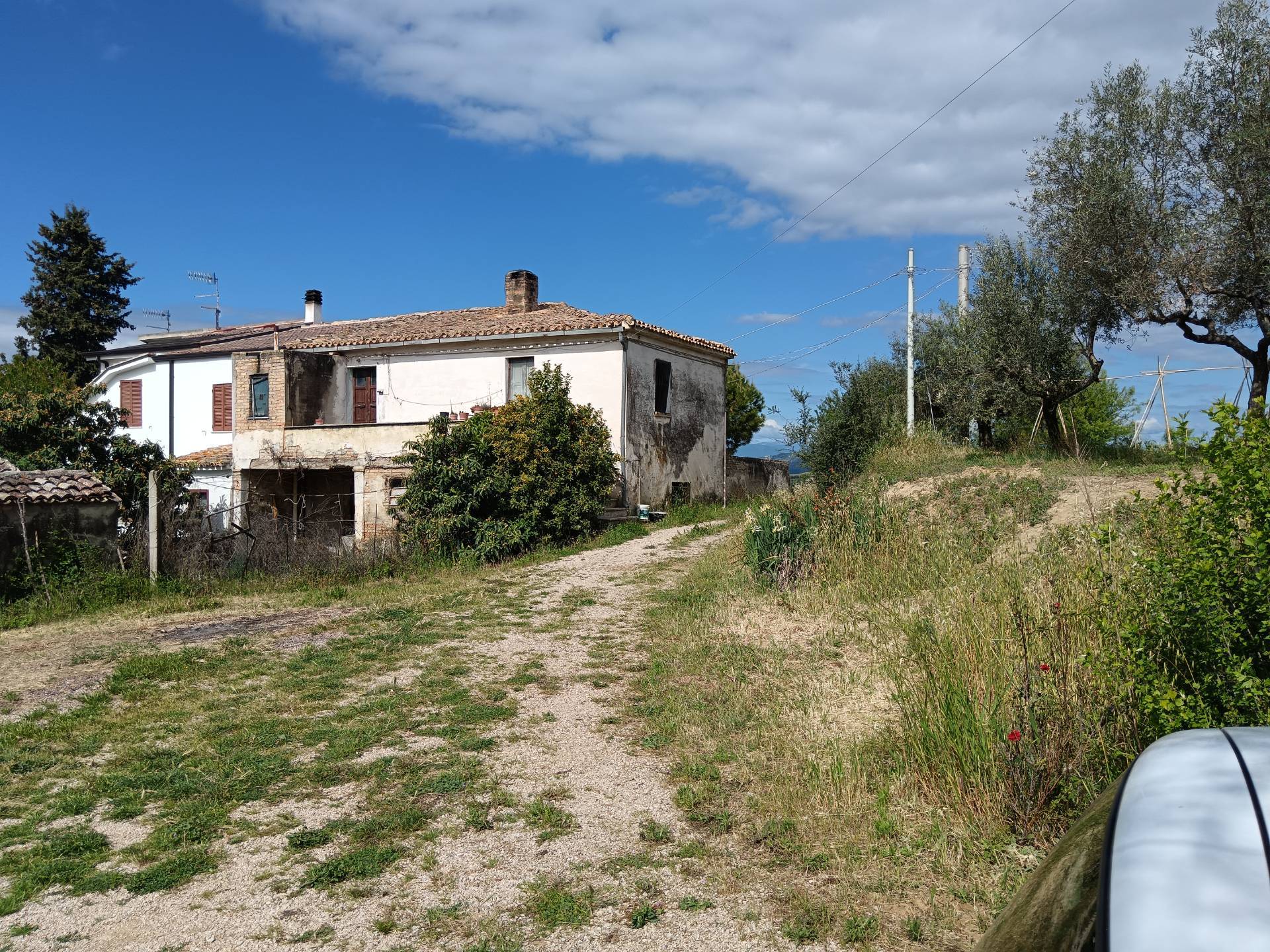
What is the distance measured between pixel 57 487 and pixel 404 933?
37.9ft

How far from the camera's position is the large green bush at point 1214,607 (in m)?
3.26

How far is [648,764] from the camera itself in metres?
5.39

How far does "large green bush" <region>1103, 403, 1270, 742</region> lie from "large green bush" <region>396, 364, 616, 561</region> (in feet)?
43.4

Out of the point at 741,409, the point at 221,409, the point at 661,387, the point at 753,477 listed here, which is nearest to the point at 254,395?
the point at 221,409

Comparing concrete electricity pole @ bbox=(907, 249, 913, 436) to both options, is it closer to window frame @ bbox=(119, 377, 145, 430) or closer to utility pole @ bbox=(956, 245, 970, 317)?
utility pole @ bbox=(956, 245, 970, 317)

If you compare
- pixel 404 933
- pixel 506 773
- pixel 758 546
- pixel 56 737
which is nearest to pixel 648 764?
pixel 506 773

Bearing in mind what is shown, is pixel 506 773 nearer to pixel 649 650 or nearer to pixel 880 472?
pixel 649 650

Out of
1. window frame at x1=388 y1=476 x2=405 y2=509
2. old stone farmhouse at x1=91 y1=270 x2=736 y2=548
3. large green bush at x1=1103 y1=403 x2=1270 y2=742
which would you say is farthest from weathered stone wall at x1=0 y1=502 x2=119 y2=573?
large green bush at x1=1103 y1=403 x2=1270 y2=742

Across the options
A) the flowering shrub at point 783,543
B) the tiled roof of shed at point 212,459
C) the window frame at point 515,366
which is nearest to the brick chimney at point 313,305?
the tiled roof of shed at point 212,459

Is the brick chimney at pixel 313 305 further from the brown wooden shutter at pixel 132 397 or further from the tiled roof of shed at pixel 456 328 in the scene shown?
the brown wooden shutter at pixel 132 397

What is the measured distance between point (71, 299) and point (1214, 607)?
40.4 m

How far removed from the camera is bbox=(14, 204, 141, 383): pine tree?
3350 centimetres

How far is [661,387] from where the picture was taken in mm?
22000

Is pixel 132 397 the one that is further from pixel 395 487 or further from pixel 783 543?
pixel 783 543
